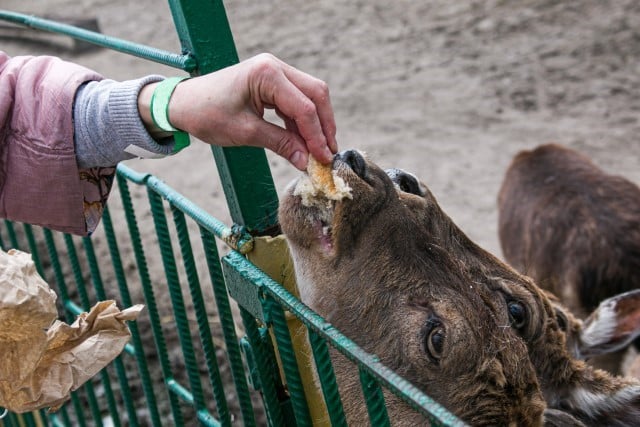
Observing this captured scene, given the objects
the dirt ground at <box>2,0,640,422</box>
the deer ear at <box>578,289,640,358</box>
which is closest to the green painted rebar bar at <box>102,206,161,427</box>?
the deer ear at <box>578,289,640,358</box>

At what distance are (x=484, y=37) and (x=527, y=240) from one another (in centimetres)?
550

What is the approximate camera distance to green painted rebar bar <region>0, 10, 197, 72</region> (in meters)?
2.42

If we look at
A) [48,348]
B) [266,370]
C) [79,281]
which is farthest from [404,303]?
[79,281]

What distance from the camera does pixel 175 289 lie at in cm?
284

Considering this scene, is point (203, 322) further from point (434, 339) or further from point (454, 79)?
point (454, 79)

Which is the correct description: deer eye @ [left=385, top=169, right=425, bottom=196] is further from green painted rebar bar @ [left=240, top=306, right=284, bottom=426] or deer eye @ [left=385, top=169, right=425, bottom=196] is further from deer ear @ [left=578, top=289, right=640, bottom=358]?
deer ear @ [left=578, top=289, right=640, bottom=358]

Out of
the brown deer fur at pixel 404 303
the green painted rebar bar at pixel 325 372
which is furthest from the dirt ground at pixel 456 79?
the green painted rebar bar at pixel 325 372

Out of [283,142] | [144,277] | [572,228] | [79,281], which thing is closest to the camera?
[283,142]

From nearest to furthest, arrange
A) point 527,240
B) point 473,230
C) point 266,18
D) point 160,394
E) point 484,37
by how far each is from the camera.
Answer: point 160,394 → point 527,240 → point 473,230 → point 484,37 → point 266,18

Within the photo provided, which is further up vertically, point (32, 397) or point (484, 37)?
point (32, 397)

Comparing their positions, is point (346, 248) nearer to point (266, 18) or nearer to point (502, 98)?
point (502, 98)

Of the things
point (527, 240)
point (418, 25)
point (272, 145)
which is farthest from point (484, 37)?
point (272, 145)

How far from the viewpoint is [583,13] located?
34.8ft

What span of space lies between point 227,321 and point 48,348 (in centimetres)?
58
